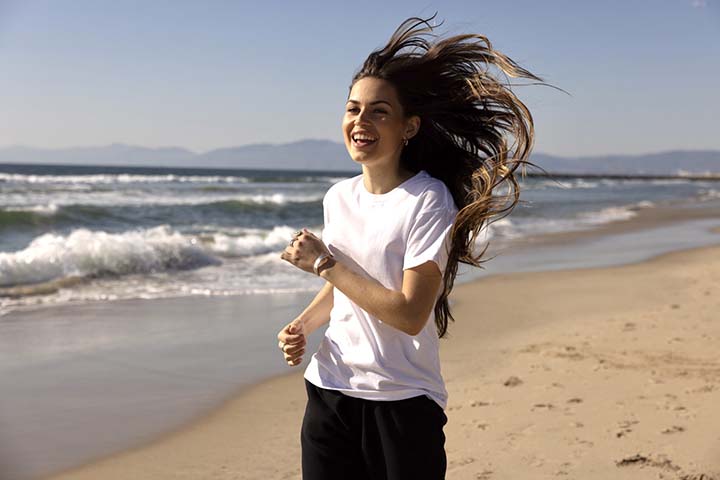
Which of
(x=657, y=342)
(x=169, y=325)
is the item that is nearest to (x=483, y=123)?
(x=657, y=342)

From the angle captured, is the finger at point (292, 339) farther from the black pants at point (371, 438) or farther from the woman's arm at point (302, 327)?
the black pants at point (371, 438)

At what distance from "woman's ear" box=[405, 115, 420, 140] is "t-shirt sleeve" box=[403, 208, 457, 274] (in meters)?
0.32

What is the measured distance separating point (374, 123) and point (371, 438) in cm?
87

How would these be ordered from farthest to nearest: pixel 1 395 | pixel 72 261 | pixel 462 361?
pixel 72 261, pixel 462 361, pixel 1 395

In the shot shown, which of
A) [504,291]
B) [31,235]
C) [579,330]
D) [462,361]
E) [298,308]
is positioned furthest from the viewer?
[31,235]

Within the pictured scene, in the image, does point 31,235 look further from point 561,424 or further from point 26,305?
point 561,424

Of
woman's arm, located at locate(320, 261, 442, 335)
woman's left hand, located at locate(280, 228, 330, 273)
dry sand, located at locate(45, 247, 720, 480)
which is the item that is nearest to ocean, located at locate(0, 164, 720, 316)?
woman's arm, located at locate(320, 261, 442, 335)

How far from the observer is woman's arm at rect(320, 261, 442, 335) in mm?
1967

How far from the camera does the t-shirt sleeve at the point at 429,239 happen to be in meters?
1.98

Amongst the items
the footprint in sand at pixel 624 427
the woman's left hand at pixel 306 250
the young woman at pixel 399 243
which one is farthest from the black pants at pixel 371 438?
the footprint in sand at pixel 624 427

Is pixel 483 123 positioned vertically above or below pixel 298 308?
above

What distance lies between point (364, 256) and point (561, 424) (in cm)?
271

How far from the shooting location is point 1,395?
Answer: 16.5ft

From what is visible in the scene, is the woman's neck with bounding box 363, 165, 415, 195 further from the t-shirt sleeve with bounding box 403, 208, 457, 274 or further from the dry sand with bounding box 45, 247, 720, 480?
the dry sand with bounding box 45, 247, 720, 480
